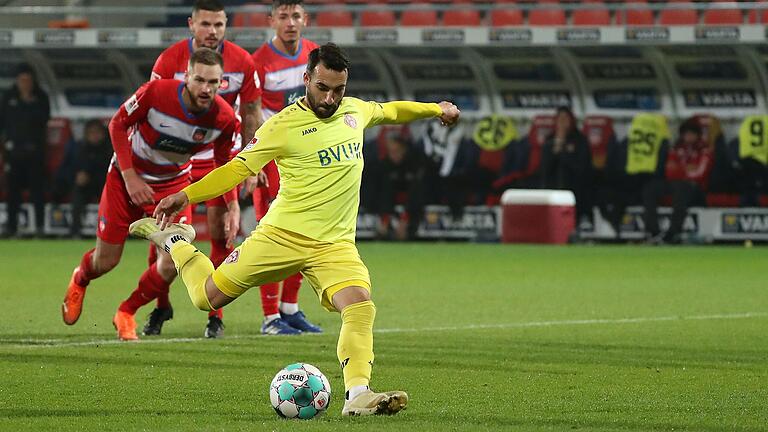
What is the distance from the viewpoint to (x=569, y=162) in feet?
69.1

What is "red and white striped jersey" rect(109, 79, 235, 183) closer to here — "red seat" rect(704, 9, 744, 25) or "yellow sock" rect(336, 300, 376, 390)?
"yellow sock" rect(336, 300, 376, 390)

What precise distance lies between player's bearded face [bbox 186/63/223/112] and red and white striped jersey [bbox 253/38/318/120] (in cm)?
170

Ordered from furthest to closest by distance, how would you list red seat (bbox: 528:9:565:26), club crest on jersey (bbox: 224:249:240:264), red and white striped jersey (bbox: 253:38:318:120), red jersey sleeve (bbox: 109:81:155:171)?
red seat (bbox: 528:9:565:26) → red and white striped jersey (bbox: 253:38:318:120) → red jersey sleeve (bbox: 109:81:155:171) → club crest on jersey (bbox: 224:249:240:264)

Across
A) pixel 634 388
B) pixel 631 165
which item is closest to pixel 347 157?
pixel 634 388

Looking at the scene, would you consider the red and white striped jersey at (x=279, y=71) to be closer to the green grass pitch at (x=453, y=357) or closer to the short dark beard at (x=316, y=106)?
the green grass pitch at (x=453, y=357)

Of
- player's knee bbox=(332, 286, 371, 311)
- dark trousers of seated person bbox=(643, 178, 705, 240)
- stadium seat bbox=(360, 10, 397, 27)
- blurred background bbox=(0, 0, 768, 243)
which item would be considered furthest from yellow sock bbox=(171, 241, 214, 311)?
stadium seat bbox=(360, 10, 397, 27)

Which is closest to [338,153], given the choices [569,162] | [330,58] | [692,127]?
[330,58]

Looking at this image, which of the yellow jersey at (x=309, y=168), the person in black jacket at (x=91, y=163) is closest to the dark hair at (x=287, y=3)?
the yellow jersey at (x=309, y=168)

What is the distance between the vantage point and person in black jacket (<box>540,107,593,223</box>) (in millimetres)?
20859

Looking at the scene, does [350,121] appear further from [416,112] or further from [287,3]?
[287,3]

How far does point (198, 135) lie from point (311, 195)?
8.26ft

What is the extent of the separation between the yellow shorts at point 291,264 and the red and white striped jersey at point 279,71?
3.71m

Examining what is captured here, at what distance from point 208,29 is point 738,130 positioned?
1324 cm

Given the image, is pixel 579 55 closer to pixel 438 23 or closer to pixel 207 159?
pixel 438 23
